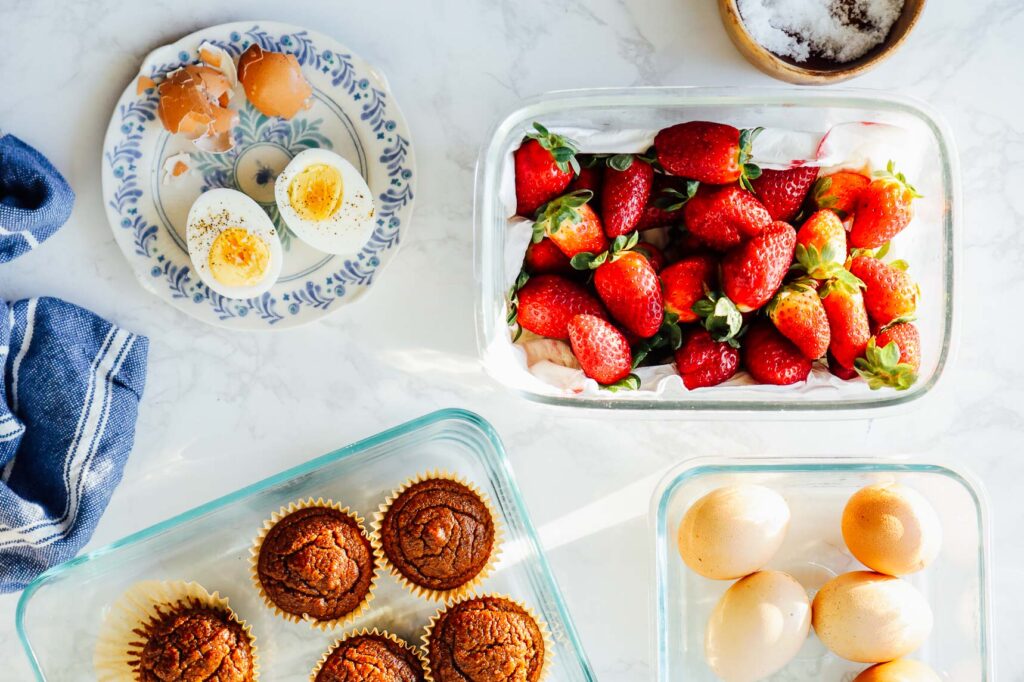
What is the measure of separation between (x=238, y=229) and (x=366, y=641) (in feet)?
2.30

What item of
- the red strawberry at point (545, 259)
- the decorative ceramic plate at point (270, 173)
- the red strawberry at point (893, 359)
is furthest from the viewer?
the decorative ceramic plate at point (270, 173)

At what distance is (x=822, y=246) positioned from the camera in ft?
4.15

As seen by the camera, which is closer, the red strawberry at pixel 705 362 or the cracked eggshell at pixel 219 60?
the red strawberry at pixel 705 362

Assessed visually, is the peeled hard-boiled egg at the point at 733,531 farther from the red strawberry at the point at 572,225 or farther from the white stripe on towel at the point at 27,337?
the white stripe on towel at the point at 27,337

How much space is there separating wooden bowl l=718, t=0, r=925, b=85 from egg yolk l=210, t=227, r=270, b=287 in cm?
82

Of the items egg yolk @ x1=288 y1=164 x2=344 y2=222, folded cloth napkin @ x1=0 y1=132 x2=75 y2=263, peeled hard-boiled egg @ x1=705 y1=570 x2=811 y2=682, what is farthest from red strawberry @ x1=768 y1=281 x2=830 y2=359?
folded cloth napkin @ x1=0 y1=132 x2=75 y2=263

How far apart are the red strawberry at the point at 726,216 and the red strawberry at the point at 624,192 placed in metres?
0.08

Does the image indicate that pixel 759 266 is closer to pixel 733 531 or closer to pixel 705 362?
pixel 705 362

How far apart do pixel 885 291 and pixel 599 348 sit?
42cm

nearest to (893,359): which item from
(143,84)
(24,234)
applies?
(143,84)

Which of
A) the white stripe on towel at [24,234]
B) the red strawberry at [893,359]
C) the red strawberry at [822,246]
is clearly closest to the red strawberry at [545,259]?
the red strawberry at [822,246]

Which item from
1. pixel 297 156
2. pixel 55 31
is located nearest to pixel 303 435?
pixel 297 156

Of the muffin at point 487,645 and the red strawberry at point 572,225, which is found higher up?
the red strawberry at point 572,225

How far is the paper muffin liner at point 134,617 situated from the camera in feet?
4.73
